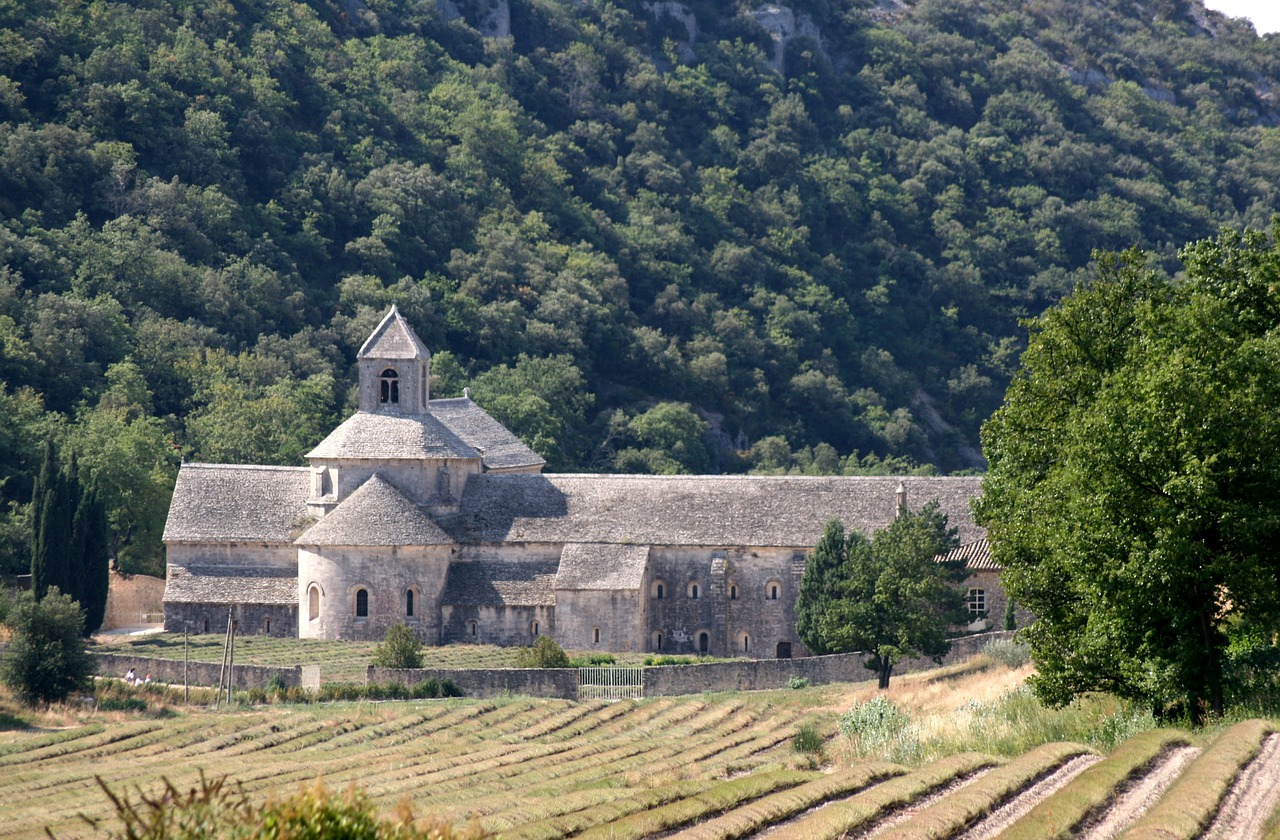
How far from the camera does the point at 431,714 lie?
174ft

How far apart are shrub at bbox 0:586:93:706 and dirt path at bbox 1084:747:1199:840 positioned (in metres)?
36.5

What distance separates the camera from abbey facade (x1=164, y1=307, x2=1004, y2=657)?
225 feet

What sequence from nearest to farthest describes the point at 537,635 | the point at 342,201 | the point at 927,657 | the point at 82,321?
the point at 927,657
the point at 537,635
the point at 82,321
the point at 342,201

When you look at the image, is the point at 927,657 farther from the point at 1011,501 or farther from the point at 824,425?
the point at 824,425

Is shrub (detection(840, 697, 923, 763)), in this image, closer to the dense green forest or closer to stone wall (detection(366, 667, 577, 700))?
stone wall (detection(366, 667, 577, 700))

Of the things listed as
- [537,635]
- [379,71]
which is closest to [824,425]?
[379,71]

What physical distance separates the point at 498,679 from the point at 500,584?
10719mm

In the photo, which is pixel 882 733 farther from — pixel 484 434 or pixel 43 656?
pixel 484 434

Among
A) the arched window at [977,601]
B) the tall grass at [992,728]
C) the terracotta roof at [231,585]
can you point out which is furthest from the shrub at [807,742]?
the terracotta roof at [231,585]

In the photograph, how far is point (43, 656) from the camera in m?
54.6

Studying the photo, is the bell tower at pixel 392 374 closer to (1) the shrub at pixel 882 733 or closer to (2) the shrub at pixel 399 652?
(2) the shrub at pixel 399 652

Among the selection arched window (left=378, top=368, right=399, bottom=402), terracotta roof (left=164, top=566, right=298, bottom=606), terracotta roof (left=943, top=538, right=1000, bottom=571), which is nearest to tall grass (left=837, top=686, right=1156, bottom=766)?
terracotta roof (left=943, top=538, right=1000, bottom=571)

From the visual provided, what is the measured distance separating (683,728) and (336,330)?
63280 millimetres

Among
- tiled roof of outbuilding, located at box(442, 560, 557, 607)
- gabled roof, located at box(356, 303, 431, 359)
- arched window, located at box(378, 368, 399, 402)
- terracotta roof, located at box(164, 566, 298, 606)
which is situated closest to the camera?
tiled roof of outbuilding, located at box(442, 560, 557, 607)
